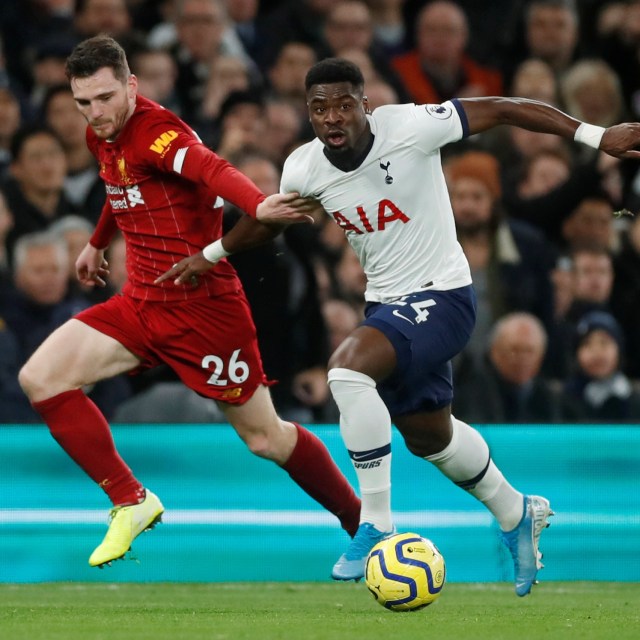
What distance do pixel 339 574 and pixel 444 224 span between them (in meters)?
1.60

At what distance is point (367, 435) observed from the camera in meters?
5.62

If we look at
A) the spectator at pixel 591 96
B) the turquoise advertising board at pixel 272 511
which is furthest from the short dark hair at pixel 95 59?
the spectator at pixel 591 96

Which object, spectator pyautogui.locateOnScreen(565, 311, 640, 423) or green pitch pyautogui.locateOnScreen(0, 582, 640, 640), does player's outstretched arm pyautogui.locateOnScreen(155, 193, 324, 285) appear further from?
spectator pyautogui.locateOnScreen(565, 311, 640, 423)

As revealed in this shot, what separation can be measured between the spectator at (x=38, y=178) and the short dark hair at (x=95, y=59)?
375cm

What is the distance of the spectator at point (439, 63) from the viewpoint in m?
10.7

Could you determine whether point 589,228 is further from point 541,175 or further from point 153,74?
point 153,74

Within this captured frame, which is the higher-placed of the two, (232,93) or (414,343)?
(232,93)

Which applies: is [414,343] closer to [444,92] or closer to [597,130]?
[597,130]

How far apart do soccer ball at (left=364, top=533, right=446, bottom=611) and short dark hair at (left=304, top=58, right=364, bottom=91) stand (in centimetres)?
190

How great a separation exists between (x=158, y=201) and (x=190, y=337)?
0.65 m

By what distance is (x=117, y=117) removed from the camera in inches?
240

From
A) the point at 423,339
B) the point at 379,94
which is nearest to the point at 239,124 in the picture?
the point at 379,94

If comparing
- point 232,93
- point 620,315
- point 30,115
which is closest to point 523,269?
point 620,315

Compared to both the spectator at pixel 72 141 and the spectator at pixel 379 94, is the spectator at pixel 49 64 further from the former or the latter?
the spectator at pixel 379 94
